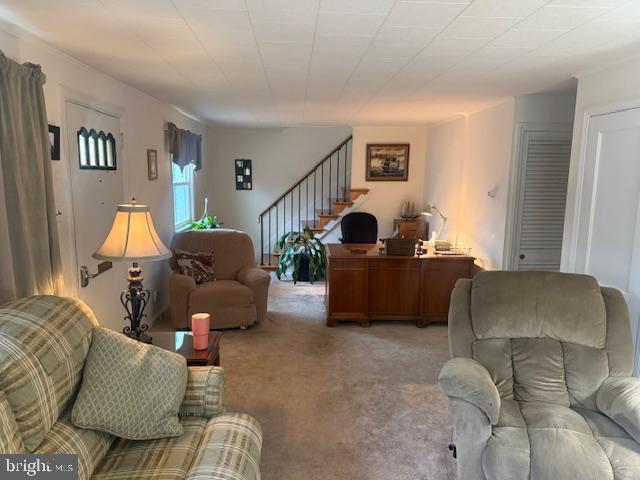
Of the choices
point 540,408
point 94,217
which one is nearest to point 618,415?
point 540,408

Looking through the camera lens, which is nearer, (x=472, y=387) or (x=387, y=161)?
(x=472, y=387)

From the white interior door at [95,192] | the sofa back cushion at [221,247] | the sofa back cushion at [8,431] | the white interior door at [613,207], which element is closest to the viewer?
the sofa back cushion at [8,431]

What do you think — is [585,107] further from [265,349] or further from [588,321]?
[265,349]

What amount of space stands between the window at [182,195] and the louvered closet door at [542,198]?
3792mm

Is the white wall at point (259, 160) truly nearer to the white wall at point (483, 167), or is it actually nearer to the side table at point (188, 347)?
the white wall at point (483, 167)

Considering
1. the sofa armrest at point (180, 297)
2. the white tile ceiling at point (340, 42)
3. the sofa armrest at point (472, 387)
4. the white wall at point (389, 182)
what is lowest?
the sofa armrest at point (180, 297)

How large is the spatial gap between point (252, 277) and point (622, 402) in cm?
311

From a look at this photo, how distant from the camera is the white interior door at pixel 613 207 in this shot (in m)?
2.51

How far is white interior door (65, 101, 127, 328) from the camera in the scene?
287 centimetres

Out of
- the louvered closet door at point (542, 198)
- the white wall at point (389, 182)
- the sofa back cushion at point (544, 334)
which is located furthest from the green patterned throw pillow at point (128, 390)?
the white wall at point (389, 182)

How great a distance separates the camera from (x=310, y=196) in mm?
7582

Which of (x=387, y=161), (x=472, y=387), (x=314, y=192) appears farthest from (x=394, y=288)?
(x=314, y=192)

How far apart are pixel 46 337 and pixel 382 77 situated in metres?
2.64

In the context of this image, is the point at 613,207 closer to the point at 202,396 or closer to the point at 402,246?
the point at 402,246
